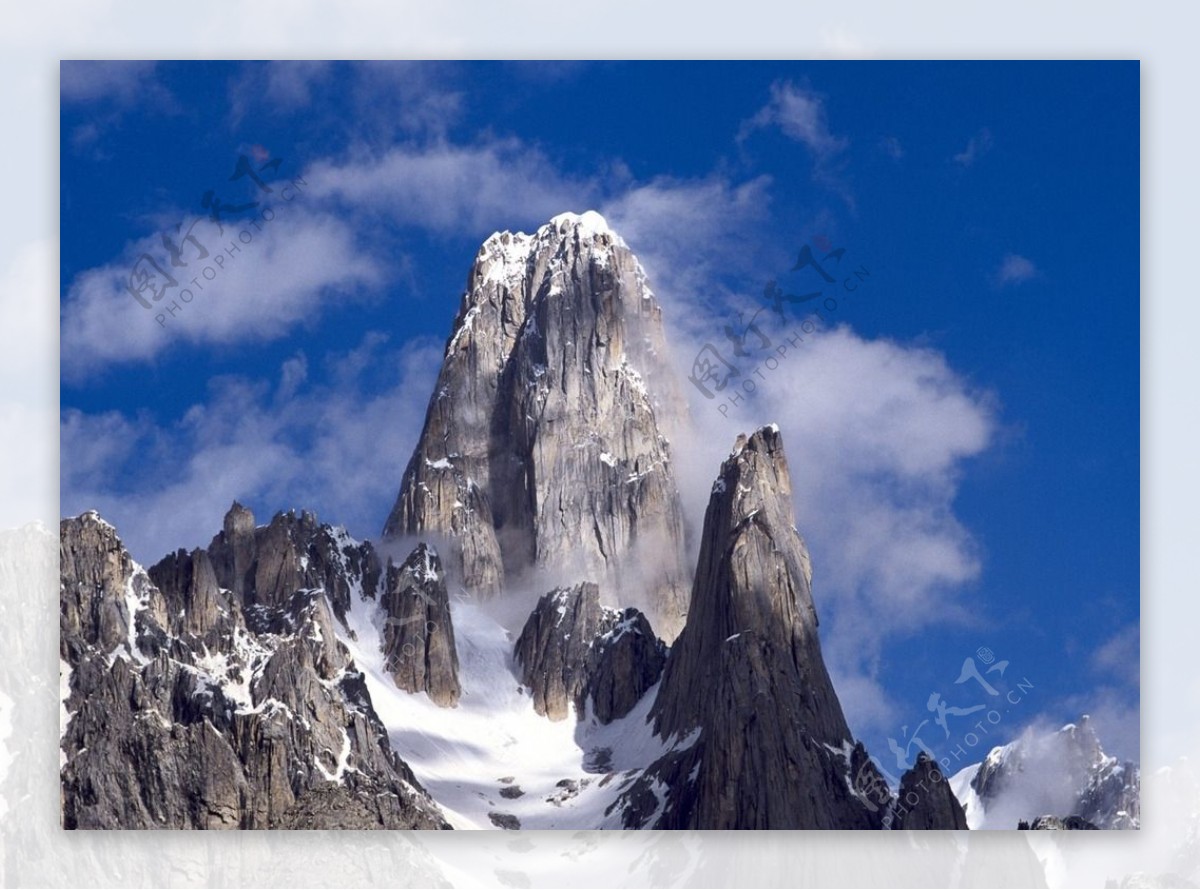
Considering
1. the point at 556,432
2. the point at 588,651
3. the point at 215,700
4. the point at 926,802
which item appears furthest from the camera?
the point at 556,432

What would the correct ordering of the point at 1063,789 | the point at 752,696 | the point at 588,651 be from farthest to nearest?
the point at 752,696 < the point at 588,651 < the point at 1063,789

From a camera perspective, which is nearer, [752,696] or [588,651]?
[588,651]

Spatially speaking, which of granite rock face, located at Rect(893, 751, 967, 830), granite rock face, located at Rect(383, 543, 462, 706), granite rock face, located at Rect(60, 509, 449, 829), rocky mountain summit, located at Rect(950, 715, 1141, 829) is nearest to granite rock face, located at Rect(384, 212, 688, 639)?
granite rock face, located at Rect(383, 543, 462, 706)

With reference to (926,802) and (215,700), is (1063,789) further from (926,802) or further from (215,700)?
(215,700)

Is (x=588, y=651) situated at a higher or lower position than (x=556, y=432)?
lower

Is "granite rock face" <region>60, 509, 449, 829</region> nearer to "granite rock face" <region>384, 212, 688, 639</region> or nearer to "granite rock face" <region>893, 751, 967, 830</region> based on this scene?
"granite rock face" <region>384, 212, 688, 639</region>

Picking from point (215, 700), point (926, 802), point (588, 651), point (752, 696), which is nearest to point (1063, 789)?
point (926, 802)
